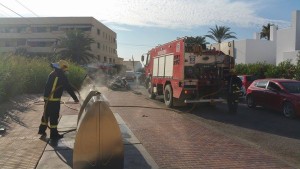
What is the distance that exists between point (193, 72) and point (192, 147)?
7466 mm

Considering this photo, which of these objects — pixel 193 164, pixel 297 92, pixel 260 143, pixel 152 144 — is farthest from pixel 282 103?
pixel 193 164

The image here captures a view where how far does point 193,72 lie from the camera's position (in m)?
16.2

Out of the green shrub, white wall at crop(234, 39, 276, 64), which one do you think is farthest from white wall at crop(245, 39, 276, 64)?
the green shrub

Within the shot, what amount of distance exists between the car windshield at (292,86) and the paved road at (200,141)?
173cm

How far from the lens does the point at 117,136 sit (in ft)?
21.4

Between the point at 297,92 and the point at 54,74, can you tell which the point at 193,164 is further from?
the point at 297,92

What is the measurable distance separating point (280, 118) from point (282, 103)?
79 centimetres

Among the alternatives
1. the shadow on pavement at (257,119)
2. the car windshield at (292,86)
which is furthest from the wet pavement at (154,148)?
the car windshield at (292,86)

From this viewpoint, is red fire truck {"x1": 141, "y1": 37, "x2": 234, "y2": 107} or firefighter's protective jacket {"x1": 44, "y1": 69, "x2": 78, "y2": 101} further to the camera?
red fire truck {"x1": 141, "y1": 37, "x2": 234, "y2": 107}

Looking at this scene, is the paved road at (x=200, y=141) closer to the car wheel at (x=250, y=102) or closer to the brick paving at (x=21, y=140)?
the brick paving at (x=21, y=140)

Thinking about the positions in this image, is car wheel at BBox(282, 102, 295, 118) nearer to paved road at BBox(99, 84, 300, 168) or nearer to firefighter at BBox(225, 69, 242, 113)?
paved road at BBox(99, 84, 300, 168)

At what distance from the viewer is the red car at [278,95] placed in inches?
575

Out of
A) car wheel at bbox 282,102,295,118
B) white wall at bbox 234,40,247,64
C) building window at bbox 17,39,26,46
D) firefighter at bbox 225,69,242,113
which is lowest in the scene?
car wheel at bbox 282,102,295,118

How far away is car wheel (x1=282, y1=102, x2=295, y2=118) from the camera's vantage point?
47.6 ft
